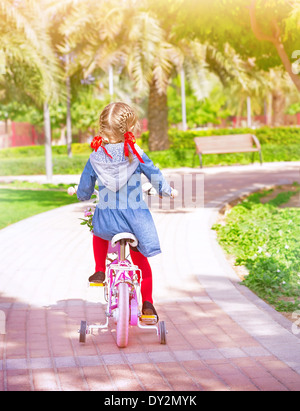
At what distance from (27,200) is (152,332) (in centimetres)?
1031

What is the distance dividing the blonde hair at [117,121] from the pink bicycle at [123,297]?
68 centimetres

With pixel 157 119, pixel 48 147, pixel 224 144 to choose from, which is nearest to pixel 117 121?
pixel 48 147

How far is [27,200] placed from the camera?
1522 cm

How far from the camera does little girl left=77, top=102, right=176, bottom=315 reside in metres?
4.78

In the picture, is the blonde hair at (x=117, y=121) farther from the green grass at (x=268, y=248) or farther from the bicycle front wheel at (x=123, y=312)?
the green grass at (x=268, y=248)

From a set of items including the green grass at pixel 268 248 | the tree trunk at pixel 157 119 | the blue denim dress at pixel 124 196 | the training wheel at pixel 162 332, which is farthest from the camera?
the tree trunk at pixel 157 119

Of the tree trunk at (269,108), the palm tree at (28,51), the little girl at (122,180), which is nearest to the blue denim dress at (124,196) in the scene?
the little girl at (122,180)

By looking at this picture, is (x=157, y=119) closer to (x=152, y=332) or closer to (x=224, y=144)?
(x=224, y=144)

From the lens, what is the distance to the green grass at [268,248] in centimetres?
645

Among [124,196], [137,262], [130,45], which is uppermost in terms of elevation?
[130,45]

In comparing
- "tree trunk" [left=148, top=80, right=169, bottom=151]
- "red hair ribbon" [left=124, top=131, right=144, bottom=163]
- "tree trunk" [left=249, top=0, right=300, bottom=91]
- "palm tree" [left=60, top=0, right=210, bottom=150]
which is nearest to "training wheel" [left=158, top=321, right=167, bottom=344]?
"red hair ribbon" [left=124, top=131, right=144, bottom=163]

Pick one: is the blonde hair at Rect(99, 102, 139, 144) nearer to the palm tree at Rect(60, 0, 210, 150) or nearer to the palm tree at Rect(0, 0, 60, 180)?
the palm tree at Rect(0, 0, 60, 180)
